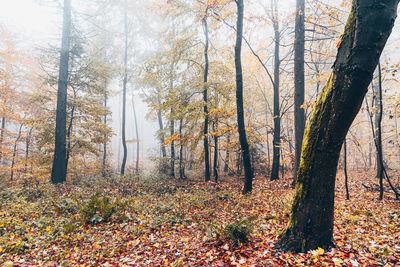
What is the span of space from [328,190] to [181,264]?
8.80 feet

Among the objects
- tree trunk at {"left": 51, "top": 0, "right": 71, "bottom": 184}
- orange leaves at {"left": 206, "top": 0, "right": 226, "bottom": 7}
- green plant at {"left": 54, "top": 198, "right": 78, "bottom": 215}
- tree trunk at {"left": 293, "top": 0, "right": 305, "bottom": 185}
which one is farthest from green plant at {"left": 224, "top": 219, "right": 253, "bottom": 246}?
tree trunk at {"left": 51, "top": 0, "right": 71, "bottom": 184}

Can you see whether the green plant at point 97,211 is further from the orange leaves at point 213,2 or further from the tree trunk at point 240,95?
the orange leaves at point 213,2

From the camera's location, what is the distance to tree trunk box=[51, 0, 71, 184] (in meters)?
11.5

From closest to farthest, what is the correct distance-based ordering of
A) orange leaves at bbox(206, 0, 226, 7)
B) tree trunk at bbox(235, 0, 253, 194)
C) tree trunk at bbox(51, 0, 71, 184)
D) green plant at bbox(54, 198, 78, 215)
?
green plant at bbox(54, 198, 78, 215) < tree trunk at bbox(235, 0, 253, 194) < orange leaves at bbox(206, 0, 226, 7) < tree trunk at bbox(51, 0, 71, 184)

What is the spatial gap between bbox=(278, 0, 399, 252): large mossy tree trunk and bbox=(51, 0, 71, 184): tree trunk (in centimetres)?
1054

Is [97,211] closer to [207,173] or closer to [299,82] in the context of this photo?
[207,173]

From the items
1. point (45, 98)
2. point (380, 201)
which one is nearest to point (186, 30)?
point (45, 98)

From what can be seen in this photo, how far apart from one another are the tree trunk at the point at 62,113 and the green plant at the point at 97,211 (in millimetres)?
5080

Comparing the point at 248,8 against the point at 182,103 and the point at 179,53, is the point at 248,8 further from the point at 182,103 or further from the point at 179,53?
the point at 182,103

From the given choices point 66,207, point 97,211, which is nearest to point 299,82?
point 97,211

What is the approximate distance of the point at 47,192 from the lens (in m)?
9.55

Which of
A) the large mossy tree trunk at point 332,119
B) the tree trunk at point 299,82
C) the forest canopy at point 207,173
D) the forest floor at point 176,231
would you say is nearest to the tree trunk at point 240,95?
the forest canopy at point 207,173

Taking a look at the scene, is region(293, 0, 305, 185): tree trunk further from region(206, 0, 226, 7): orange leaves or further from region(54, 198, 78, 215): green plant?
region(54, 198, 78, 215): green plant

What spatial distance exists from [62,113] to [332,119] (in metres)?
11.7
